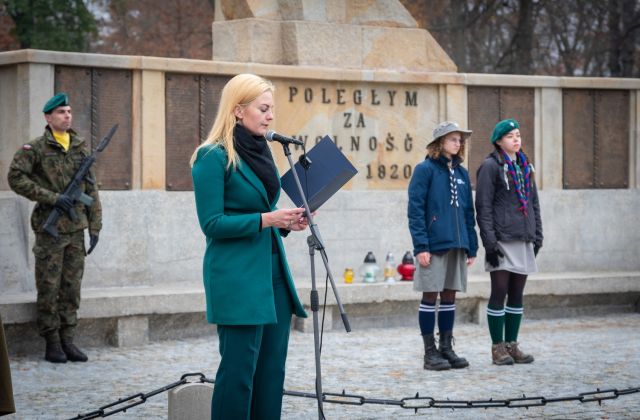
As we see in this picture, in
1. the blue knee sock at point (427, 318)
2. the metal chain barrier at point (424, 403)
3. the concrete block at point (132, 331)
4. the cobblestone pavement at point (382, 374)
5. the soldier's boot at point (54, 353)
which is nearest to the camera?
the metal chain barrier at point (424, 403)

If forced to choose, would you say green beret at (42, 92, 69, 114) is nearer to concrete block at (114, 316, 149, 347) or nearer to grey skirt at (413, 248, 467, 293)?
concrete block at (114, 316, 149, 347)

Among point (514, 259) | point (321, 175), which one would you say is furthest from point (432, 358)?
point (321, 175)

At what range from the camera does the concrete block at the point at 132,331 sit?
35.2ft

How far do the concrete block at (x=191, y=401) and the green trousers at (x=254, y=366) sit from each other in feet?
3.21

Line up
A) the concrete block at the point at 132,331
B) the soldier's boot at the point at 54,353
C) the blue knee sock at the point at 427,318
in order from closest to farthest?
1. the blue knee sock at the point at 427,318
2. the soldier's boot at the point at 54,353
3. the concrete block at the point at 132,331

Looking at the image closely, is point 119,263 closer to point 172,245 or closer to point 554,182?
point 172,245

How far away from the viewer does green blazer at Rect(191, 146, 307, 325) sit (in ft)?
18.1

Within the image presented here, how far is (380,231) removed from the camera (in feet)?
42.0

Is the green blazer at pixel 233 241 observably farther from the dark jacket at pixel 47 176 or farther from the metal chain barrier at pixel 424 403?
the dark jacket at pixel 47 176

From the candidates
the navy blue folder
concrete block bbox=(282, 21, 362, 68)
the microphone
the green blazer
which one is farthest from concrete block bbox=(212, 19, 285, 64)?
the green blazer

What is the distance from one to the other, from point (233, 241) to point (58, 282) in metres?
4.75

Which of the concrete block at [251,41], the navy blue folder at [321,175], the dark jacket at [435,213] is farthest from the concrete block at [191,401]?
the concrete block at [251,41]

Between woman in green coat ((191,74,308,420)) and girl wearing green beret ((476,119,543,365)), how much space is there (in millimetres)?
4138

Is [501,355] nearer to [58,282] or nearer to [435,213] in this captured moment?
[435,213]
